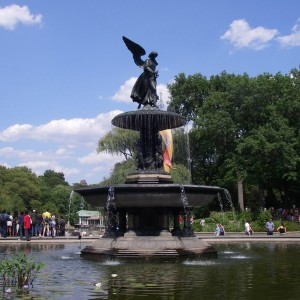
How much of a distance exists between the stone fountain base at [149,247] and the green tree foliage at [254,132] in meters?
27.8

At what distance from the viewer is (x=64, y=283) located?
392 inches

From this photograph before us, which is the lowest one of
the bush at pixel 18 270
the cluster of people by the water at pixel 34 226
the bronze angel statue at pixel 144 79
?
the bush at pixel 18 270

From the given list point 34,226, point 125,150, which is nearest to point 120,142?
point 125,150

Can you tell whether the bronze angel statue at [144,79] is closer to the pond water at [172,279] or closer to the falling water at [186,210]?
the falling water at [186,210]

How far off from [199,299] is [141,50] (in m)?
12.0

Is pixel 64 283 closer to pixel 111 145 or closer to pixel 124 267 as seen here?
pixel 124 267

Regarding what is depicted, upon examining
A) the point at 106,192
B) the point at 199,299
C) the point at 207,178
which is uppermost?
the point at 207,178

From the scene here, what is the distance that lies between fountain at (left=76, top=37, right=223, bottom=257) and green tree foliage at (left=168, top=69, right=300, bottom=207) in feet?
83.7

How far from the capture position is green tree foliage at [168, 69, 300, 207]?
142 ft

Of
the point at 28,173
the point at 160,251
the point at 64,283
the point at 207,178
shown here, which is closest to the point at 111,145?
the point at 207,178

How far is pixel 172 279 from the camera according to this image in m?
10.5

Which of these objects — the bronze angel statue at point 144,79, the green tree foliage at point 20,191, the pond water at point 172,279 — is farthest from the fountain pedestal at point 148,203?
the green tree foliage at point 20,191

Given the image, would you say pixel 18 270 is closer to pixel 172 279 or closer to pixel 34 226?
pixel 172 279

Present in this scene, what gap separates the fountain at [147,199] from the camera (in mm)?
15469
